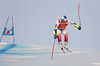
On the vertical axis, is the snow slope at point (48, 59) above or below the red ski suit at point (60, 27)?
below

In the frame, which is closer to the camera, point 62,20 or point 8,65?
point 8,65

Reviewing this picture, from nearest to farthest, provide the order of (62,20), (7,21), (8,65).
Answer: (8,65)
(62,20)
(7,21)

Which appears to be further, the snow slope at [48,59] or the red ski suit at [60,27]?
the red ski suit at [60,27]

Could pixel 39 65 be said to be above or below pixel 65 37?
below

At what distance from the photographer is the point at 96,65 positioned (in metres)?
4.47

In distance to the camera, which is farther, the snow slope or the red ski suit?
the red ski suit

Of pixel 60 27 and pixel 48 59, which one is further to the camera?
pixel 60 27

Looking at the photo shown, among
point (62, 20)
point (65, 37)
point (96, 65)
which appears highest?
point (62, 20)

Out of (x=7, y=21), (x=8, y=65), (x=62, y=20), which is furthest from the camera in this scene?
(x=7, y=21)

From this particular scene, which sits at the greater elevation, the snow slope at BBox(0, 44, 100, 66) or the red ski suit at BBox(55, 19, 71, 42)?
the red ski suit at BBox(55, 19, 71, 42)

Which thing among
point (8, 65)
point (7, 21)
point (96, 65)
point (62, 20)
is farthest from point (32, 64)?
point (7, 21)

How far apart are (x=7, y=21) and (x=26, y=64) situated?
3695mm

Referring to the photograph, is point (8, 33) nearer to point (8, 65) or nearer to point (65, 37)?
point (65, 37)

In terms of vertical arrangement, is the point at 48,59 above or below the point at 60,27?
below
